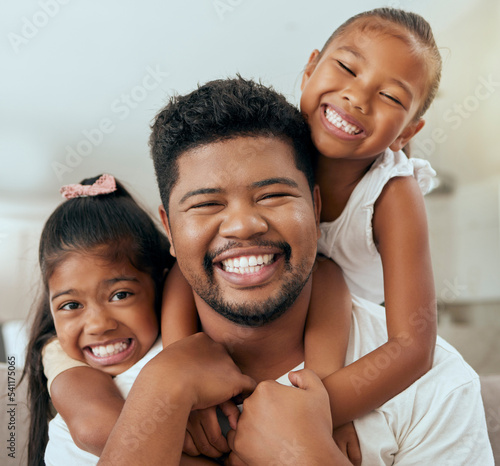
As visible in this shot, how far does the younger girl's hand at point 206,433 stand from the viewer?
1.16 metres

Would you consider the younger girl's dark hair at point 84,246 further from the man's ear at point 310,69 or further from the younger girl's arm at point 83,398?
the man's ear at point 310,69

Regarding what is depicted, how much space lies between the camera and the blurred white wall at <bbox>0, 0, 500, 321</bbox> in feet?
8.81

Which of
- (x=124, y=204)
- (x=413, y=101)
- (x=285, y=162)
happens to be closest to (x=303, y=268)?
(x=285, y=162)

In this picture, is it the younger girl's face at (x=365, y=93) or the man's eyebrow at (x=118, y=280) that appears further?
the man's eyebrow at (x=118, y=280)

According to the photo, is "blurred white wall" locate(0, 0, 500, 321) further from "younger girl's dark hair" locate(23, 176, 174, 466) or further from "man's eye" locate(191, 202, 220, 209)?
"man's eye" locate(191, 202, 220, 209)

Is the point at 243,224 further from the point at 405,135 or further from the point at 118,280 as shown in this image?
the point at 405,135

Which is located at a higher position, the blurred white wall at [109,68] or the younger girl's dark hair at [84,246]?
the blurred white wall at [109,68]

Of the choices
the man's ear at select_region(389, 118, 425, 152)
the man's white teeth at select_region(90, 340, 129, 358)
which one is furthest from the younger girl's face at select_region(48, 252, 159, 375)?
the man's ear at select_region(389, 118, 425, 152)

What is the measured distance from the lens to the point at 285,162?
129 cm

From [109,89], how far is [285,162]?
1943mm

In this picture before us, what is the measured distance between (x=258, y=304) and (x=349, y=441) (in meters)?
0.38

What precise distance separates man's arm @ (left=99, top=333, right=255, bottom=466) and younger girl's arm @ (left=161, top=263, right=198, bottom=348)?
194mm

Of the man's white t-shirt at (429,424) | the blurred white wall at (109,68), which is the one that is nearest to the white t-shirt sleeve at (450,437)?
the man's white t-shirt at (429,424)

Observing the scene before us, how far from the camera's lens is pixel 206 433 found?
1171 mm
